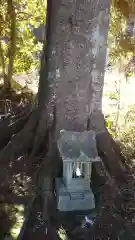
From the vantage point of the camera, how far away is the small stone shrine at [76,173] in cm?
540

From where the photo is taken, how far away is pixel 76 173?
5.44 meters

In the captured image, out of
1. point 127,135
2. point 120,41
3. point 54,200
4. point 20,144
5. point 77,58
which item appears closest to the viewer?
point 54,200

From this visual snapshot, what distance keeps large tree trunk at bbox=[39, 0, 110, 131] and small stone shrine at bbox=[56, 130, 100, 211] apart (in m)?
0.83

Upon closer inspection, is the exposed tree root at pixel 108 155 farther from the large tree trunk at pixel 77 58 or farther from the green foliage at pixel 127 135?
the green foliage at pixel 127 135

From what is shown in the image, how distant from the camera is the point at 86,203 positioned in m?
5.60

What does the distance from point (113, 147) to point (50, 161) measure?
1.44 m

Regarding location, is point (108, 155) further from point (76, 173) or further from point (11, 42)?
point (11, 42)

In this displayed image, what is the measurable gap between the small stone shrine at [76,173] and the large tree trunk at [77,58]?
0.83m

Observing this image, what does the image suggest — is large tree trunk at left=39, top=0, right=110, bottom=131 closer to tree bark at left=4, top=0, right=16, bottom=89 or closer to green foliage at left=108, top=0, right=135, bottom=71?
green foliage at left=108, top=0, right=135, bottom=71

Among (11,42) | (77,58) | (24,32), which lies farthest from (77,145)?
(24,32)

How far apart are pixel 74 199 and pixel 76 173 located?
45cm

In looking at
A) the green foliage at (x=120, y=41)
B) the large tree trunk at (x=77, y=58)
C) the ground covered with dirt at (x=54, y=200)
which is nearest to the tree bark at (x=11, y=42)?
the green foliage at (x=120, y=41)

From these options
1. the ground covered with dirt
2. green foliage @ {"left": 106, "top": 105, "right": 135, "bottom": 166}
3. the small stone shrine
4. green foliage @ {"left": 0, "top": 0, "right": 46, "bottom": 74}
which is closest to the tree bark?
green foliage @ {"left": 0, "top": 0, "right": 46, "bottom": 74}

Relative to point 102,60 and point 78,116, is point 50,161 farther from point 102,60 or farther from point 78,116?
point 102,60
